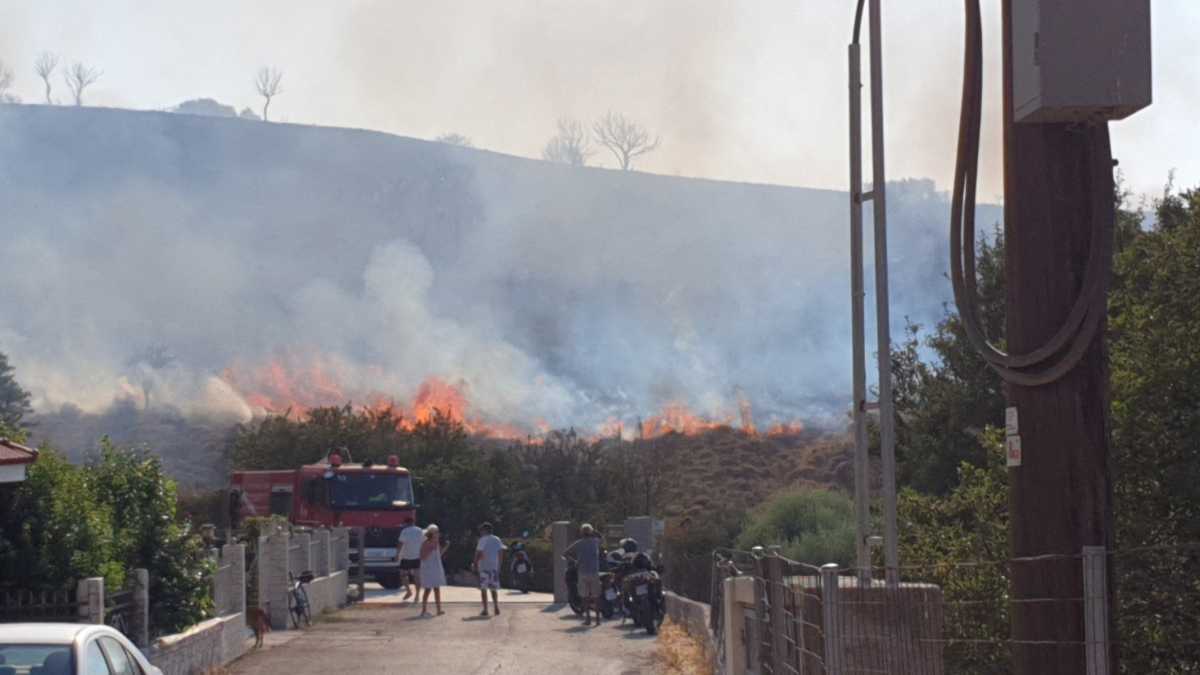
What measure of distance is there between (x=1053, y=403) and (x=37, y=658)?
5.63 metres

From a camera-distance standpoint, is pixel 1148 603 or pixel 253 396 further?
pixel 253 396

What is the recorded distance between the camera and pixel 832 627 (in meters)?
8.55

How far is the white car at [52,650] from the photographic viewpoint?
30.7 ft

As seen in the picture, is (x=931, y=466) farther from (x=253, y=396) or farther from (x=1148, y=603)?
(x=253, y=396)

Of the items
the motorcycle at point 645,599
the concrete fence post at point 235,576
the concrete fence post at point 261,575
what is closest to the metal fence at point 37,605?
the concrete fence post at point 235,576

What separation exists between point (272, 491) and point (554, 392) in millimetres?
76258

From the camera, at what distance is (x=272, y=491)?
4328cm

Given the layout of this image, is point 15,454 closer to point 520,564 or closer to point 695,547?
point 695,547

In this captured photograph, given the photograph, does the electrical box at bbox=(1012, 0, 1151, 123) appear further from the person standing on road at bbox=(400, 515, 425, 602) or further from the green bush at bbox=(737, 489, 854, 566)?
the person standing on road at bbox=(400, 515, 425, 602)

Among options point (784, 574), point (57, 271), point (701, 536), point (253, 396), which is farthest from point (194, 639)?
point (57, 271)

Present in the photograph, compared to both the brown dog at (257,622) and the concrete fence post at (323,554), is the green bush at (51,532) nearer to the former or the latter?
the brown dog at (257,622)

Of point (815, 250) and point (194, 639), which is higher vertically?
point (815, 250)

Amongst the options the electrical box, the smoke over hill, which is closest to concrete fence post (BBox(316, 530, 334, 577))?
the electrical box

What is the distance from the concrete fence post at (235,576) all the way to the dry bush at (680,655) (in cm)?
515
